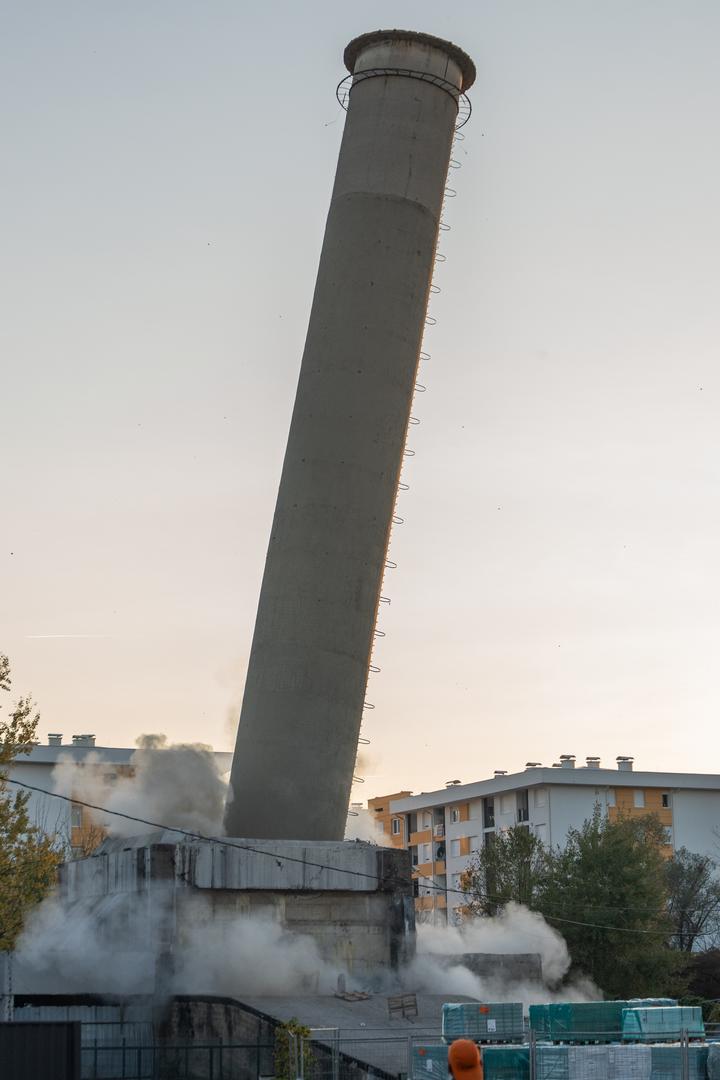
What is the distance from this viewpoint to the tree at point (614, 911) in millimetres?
47000

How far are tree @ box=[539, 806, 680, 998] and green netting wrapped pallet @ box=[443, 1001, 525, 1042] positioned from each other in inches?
789

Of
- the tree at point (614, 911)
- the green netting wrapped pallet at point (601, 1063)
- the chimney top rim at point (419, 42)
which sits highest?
the chimney top rim at point (419, 42)

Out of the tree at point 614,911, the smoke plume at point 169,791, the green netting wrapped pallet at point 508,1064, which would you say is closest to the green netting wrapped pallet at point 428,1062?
the green netting wrapped pallet at point 508,1064

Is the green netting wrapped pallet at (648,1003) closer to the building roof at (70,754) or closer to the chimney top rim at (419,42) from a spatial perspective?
the chimney top rim at (419,42)

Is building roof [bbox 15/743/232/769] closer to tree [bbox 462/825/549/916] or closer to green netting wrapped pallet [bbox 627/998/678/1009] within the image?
tree [bbox 462/825/549/916]

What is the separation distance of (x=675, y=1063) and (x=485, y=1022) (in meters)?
4.39

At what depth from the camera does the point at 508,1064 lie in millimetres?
24891

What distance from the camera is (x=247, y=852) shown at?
115 feet

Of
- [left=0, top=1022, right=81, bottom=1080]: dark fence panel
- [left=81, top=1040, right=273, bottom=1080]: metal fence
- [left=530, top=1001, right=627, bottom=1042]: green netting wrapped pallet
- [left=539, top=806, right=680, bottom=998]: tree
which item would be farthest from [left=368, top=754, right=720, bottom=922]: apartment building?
[left=0, top=1022, right=81, bottom=1080]: dark fence panel

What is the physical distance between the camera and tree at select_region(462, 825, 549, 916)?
2083 inches

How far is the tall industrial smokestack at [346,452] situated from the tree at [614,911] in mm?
14022

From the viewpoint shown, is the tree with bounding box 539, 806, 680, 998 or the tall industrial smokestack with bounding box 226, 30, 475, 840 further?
the tree with bounding box 539, 806, 680, 998

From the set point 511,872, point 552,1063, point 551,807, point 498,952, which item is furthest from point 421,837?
point 552,1063

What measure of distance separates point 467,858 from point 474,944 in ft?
153
